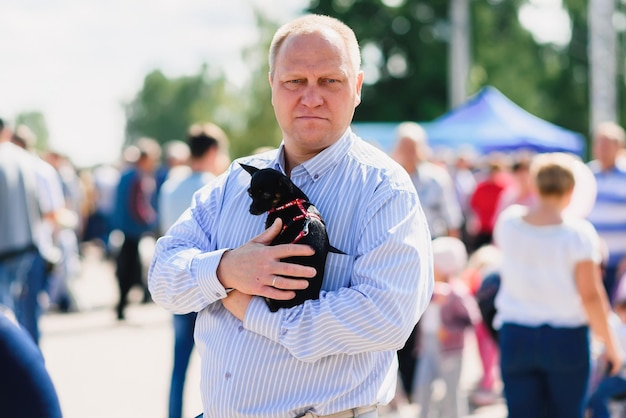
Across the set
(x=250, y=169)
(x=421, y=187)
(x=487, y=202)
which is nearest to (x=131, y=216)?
(x=487, y=202)

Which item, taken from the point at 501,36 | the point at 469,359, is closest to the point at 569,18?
the point at 501,36

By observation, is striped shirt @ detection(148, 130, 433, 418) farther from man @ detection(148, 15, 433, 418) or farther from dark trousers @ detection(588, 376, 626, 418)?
dark trousers @ detection(588, 376, 626, 418)

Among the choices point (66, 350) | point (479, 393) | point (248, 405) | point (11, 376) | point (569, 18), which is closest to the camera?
point (11, 376)

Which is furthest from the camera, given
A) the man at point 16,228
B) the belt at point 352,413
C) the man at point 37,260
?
the man at point 37,260

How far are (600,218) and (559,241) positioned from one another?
339 centimetres

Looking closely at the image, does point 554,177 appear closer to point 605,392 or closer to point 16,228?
point 605,392

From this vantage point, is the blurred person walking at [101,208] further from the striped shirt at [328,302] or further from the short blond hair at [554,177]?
the striped shirt at [328,302]

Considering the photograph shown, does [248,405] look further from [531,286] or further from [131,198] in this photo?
[131,198]

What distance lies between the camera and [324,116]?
2404 mm

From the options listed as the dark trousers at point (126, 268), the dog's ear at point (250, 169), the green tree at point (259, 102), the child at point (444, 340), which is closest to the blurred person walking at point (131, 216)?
the dark trousers at point (126, 268)

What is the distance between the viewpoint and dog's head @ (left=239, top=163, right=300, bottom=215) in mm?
2375

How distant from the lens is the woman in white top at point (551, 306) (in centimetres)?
439

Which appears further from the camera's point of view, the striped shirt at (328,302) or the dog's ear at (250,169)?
the dog's ear at (250,169)

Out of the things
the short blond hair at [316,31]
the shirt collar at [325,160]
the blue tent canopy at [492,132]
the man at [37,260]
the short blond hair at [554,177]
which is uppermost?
the short blond hair at [316,31]
